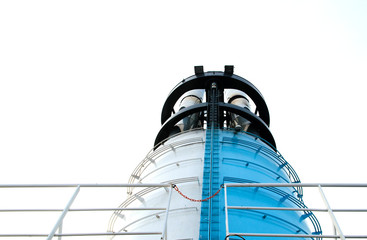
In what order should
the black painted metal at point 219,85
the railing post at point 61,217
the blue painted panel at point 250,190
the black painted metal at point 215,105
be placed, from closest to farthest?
the railing post at point 61,217 → the blue painted panel at point 250,190 → the black painted metal at point 215,105 → the black painted metal at point 219,85

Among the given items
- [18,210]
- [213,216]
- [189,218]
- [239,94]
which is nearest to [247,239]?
[213,216]

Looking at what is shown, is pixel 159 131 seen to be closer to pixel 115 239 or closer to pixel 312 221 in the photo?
pixel 115 239

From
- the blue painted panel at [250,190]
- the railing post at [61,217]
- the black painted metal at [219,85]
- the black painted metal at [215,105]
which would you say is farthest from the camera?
the black painted metal at [219,85]

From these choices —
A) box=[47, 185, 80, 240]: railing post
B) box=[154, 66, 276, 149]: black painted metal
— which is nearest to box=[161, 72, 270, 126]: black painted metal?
box=[154, 66, 276, 149]: black painted metal

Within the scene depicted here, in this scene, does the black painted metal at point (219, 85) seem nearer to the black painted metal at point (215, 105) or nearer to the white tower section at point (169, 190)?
the black painted metal at point (215, 105)

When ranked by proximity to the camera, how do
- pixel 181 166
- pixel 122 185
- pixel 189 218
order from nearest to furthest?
pixel 122 185
pixel 189 218
pixel 181 166

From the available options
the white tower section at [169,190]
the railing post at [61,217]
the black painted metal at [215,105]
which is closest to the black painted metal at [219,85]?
the black painted metal at [215,105]

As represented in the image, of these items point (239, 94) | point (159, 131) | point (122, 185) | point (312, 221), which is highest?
point (239, 94)

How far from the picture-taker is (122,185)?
12.6ft

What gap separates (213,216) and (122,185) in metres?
2.03

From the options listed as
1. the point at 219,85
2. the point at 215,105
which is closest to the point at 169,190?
the point at 215,105

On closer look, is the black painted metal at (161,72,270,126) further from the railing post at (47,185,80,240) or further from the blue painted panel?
the railing post at (47,185,80,240)

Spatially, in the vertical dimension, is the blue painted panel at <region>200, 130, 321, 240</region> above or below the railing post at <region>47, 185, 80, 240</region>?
above

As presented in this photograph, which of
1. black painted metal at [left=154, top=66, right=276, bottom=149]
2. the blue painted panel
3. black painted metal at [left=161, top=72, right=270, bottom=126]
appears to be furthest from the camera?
black painted metal at [left=161, top=72, right=270, bottom=126]
